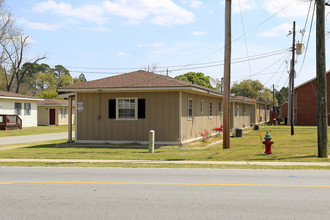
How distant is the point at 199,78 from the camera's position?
87.9 metres

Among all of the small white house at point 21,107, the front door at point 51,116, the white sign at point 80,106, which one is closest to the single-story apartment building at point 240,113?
Answer: the white sign at point 80,106

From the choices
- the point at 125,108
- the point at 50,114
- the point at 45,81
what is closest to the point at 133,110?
the point at 125,108

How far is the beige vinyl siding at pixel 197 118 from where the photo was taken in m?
19.8

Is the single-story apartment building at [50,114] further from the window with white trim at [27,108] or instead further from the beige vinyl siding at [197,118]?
the beige vinyl siding at [197,118]

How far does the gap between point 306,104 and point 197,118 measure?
28825 mm

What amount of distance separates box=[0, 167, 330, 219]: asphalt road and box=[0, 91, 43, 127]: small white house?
2743 cm

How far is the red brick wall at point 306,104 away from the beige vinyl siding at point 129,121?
3215 cm

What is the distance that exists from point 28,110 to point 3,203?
119 ft

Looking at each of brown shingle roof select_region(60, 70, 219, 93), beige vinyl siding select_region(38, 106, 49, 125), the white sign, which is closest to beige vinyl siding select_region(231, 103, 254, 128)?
brown shingle roof select_region(60, 70, 219, 93)

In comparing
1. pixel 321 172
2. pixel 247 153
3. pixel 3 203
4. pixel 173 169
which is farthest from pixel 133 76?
pixel 3 203

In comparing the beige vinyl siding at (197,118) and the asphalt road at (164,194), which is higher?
the beige vinyl siding at (197,118)

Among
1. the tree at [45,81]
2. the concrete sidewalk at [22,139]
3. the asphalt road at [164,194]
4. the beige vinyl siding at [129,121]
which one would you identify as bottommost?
the asphalt road at [164,194]

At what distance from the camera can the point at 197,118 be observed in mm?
22500

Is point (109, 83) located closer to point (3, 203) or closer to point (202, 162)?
point (202, 162)
